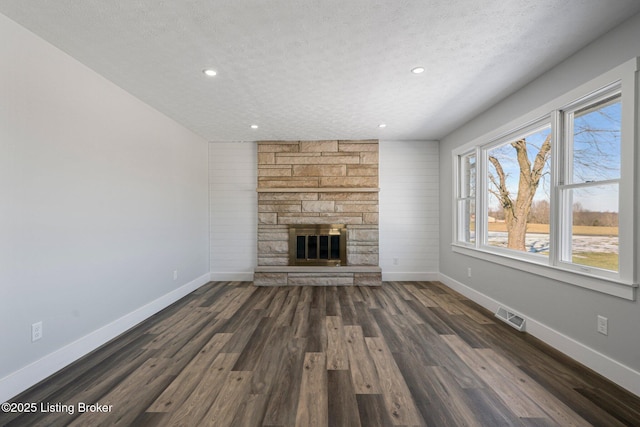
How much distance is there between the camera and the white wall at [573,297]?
1711 mm

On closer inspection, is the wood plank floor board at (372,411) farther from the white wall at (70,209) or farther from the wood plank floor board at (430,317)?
the white wall at (70,209)

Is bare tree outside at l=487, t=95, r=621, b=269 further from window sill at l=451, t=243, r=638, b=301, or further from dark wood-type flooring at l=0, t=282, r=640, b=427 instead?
dark wood-type flooring at l=0, t=282, r=640, b=427

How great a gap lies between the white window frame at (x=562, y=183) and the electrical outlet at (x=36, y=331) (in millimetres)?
4045

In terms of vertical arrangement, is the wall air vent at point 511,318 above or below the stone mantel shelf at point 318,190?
below

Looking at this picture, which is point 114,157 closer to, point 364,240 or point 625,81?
point 364,240

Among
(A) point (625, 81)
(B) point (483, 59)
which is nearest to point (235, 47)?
(B) point (483, 59)

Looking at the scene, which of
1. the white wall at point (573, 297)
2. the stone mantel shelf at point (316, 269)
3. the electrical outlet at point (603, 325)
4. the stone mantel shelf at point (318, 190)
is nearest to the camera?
the white wall at point (573, 297)

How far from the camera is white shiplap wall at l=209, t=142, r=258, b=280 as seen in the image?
183 inches

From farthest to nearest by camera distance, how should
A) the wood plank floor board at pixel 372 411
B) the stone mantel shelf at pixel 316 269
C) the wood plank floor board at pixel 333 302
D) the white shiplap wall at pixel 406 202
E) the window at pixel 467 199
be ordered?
1. the white shiplap wall at pixel 406 202
2. the stone mantel shelf at pixel 316 269
3. the window at pixel 467 199
4. the wood plank floor board at pixel 333 302
5. the wood plank floor board at pixel 372 411

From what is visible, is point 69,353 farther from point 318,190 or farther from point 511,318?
point 511,318

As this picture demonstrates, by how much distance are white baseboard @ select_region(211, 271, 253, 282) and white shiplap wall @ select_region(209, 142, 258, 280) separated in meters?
0.02


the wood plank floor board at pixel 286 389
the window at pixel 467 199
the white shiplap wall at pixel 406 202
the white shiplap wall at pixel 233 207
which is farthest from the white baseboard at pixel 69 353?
the window at pixel 467 199

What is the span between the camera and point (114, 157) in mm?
2539

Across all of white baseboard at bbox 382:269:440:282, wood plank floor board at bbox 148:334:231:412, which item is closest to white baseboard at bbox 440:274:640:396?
white baseboard at bbox 382:269:440:282
